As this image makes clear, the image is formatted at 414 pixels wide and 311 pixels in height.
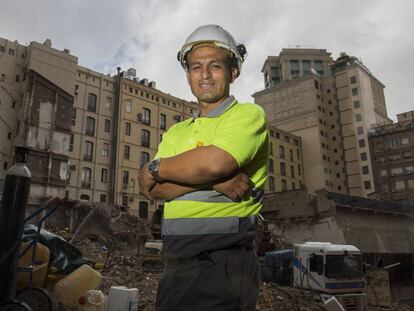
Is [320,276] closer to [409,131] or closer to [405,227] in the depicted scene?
[405,227]

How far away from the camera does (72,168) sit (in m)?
37.9

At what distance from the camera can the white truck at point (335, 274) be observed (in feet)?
50.3

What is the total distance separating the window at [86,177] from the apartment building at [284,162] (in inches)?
1058

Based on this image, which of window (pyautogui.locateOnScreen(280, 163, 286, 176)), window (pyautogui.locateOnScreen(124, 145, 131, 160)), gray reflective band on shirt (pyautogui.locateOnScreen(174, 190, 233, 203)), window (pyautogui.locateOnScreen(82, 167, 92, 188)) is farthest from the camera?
window (pyautogui.locateOnScreen(280, 163, 286, 176))

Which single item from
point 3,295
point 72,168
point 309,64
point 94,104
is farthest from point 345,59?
point 3,295

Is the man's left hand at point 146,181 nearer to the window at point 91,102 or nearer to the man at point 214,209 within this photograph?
the man at point 214,209

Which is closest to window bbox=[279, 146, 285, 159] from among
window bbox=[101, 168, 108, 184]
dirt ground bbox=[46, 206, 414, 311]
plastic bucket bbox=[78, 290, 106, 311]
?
window bbox=[101, 168, 108, 184]

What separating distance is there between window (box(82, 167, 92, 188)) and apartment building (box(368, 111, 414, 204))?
1690 inches

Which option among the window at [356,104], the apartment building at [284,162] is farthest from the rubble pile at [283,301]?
the window at [356,104]

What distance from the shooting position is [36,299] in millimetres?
5496

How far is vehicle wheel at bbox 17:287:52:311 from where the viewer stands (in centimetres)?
543

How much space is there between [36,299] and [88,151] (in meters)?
36.5

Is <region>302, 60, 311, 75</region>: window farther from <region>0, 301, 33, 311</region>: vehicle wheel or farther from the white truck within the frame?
<region>0, 301, 33, 311</region>: vehicle wheel

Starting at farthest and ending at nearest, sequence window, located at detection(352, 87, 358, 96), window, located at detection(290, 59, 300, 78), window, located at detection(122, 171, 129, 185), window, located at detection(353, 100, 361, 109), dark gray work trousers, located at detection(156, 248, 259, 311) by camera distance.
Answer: window, located at detection(290, 59, 300, 78), window, located at detection(352, 87, 358, 96), window, located at detection(353, 100, 361, 109), window, located at detection(122, 171, 129, 185), dark gray work trousers, located at detection(156, 248, 259, 311)
